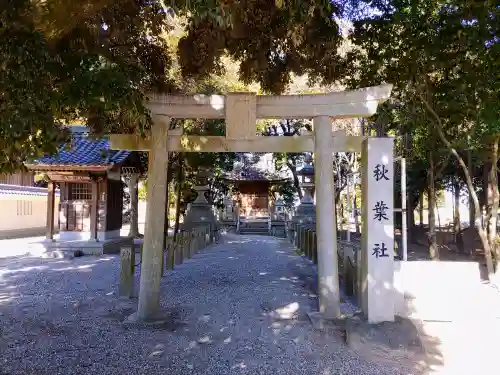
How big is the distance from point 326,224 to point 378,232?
841 millimetres

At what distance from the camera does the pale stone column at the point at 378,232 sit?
6250 mm

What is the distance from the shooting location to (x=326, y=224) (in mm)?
6906

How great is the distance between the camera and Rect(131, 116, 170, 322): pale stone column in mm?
6773

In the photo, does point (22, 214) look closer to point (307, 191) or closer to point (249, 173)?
point (249, 173)

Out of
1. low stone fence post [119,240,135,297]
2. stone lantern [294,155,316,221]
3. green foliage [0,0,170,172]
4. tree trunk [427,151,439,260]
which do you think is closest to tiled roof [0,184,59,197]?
stone lantern [294,155,316,221]

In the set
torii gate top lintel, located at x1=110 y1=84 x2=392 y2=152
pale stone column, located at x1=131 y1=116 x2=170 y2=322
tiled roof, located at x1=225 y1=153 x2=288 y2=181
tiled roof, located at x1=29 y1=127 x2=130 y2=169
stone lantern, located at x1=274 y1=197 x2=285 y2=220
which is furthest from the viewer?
stone lantern, located at x1=274 y1=197 x2=285 y2=220

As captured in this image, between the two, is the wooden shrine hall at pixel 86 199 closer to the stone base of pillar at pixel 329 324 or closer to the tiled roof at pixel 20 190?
the tiled roof at pixel 20 190

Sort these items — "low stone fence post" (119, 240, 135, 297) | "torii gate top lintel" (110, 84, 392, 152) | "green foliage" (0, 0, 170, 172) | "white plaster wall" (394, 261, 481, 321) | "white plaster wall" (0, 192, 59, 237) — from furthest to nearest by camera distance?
"white plaster wall" (0, 192, 59, 237)
"low stone fence post" (119, 240, 135, 297)
"white plaster wall" (394, 261, 481, 321)
"torii gate top lintel" (110, 84, 392, 152)
"green foliage" (0, 0, 170, 172)

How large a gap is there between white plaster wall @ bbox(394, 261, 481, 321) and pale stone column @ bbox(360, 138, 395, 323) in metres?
0.98

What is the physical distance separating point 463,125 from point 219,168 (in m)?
17.3

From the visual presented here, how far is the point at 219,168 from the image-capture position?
88.2ft

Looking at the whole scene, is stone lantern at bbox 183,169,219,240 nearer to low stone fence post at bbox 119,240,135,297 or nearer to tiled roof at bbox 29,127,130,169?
tiled roof at bbox 29,127,130,169

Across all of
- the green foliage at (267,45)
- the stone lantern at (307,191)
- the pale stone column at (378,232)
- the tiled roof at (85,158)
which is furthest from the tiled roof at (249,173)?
the pale stone column at (378,232)

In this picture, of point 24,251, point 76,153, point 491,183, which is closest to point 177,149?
point 491,183
